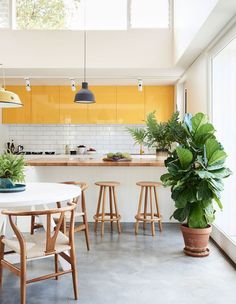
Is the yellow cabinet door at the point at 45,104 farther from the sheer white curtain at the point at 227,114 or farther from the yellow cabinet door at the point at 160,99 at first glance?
the sheer white curtain at the point at 227,114

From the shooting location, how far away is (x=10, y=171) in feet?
11.0

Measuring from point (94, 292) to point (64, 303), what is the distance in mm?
310

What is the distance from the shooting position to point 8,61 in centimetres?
604

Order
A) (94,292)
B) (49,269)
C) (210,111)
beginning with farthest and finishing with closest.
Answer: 1. (210,111)
2. (49,269)
3. (94,292)

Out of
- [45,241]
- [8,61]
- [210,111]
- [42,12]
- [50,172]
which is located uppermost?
[42,12]

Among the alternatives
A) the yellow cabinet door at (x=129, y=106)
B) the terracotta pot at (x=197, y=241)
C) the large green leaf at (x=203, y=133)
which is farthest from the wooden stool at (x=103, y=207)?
the yellow cabinet door at (x=129, y=106)

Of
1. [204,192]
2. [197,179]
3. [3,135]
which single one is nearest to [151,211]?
[197,179]

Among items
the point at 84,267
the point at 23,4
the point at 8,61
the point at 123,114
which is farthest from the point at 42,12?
the point at 84,267

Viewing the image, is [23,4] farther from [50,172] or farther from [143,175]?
[143,175]

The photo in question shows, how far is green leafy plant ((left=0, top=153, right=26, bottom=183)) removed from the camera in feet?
10.8

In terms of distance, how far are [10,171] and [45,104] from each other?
462 centimetres

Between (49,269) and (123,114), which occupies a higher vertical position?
(123,114)

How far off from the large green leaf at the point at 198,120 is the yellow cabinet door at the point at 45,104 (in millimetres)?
4413

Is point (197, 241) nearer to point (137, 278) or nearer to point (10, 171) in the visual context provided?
point (137, 278)
